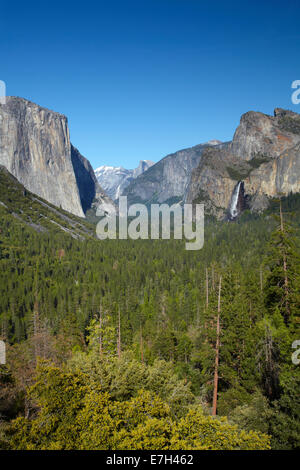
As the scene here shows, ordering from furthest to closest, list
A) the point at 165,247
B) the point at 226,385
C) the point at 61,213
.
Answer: the point at 61,213
the point at 165,247
the point at 226,385

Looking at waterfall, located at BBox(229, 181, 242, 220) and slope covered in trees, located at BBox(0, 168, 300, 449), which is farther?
waterfall, located at BBox(229, 181, 242, 220)

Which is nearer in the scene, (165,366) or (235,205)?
(165,366)

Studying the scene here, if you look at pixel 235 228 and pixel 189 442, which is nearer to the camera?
pixel 189 442

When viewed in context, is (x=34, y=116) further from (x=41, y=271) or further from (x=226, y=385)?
(x=226, y=385)

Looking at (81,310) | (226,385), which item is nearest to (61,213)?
(81,310)

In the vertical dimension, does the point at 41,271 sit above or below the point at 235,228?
below

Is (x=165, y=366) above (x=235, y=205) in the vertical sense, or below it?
below

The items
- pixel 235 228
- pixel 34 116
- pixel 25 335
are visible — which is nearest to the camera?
pixel 25 335

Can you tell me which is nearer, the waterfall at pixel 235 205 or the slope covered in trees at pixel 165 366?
the slope covered in trees at pixel 165 366

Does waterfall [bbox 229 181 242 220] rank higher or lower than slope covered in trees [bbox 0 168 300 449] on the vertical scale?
higher

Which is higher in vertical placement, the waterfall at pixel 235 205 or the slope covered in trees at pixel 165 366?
the waterfall at pixel 235 205

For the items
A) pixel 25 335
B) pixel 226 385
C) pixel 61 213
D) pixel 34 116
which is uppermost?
pixel 34 116
